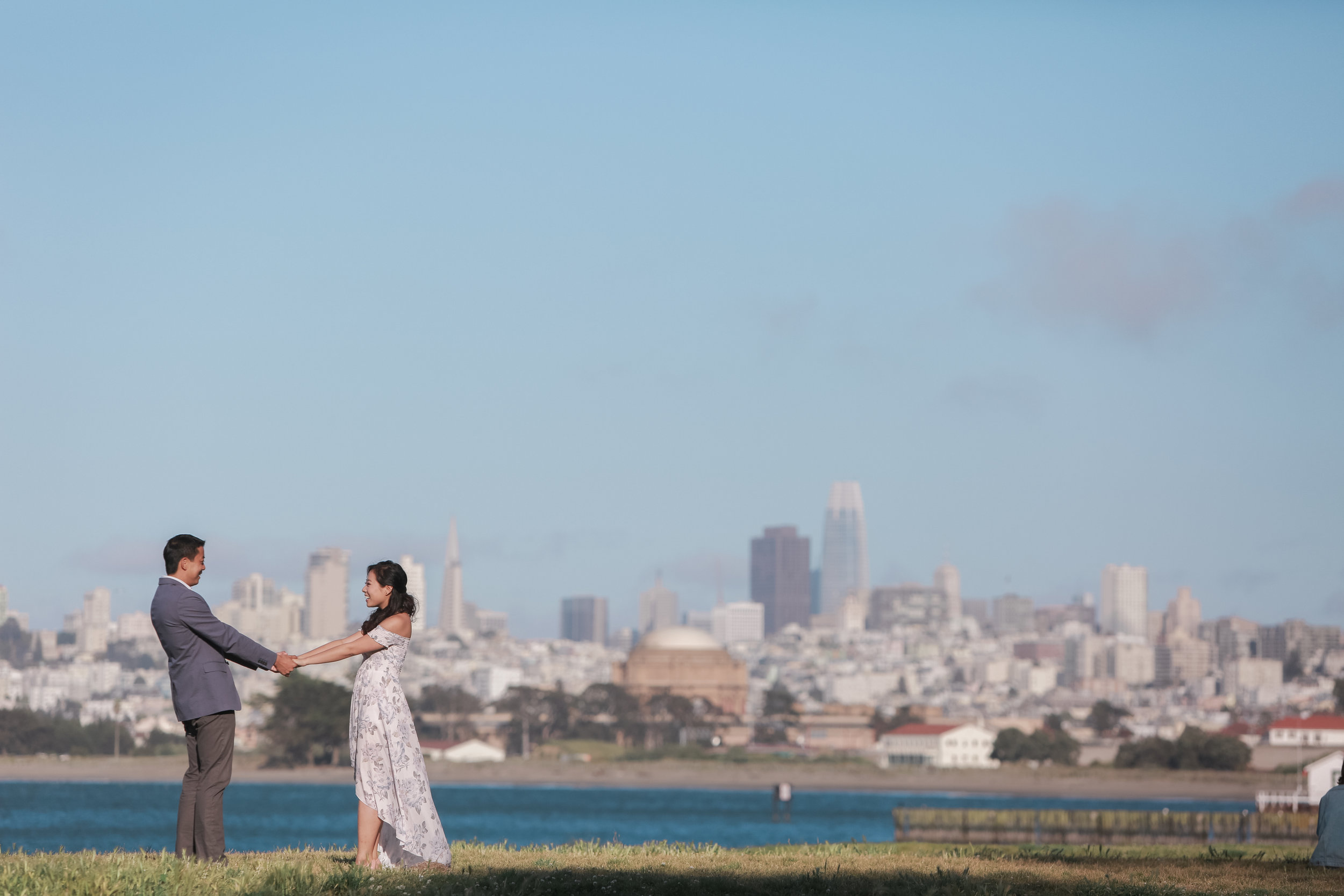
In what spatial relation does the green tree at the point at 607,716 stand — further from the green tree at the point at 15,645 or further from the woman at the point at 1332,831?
the woman at the point at 1332,831

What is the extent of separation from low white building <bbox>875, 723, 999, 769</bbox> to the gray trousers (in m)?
122

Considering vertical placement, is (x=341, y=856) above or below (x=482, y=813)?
above

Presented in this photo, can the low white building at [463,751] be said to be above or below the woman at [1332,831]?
below

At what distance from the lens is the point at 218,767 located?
9570mm

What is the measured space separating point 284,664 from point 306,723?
10012 centimetres

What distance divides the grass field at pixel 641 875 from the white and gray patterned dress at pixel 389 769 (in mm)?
275

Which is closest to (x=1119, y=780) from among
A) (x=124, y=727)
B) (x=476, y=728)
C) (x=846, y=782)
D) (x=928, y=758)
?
(x=846, y=782)

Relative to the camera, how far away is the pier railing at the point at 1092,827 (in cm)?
4125

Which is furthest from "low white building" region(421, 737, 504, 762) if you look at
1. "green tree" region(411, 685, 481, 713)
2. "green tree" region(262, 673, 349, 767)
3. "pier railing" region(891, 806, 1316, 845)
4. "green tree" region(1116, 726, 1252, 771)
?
"pier railing" region(891, 806, 1316, 845)

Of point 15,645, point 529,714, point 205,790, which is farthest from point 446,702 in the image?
point 205,790

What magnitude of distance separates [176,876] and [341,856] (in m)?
1.81

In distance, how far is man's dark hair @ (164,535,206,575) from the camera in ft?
31.0

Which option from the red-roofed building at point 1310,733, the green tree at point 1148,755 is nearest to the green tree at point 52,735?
the green tree at point 1148,755

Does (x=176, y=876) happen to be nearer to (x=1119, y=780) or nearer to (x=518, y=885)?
(x=518, y=885)
